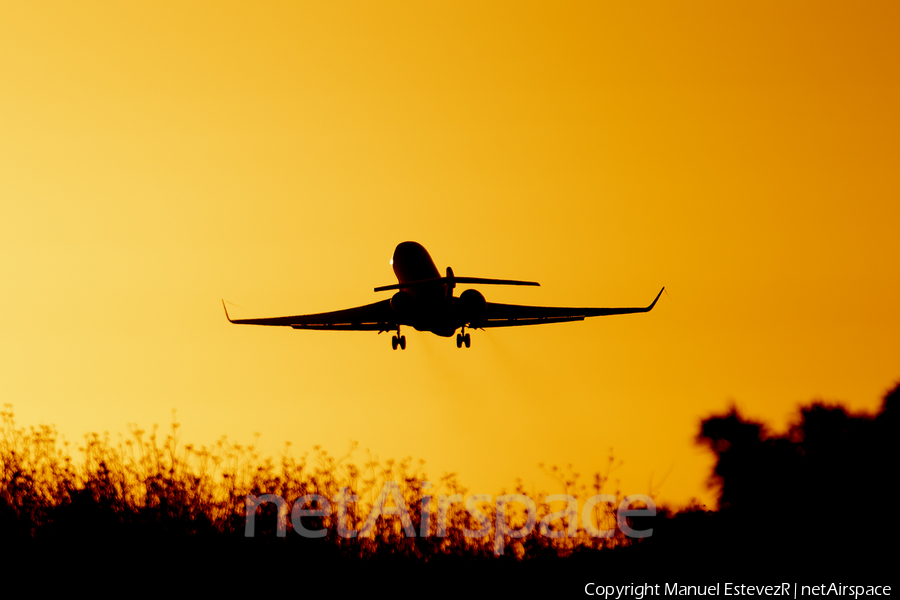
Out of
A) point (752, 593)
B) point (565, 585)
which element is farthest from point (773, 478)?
point (565, 585)

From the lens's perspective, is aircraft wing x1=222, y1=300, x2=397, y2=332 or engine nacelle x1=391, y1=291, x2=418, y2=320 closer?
engine nacelle x1=391, y1=291, x2=418, y2=320

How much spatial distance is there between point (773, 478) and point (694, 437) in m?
1.90

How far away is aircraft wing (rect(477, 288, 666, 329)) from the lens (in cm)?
5891

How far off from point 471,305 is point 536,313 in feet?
22.7

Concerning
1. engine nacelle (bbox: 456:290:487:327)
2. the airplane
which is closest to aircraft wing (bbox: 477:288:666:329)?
the airplane

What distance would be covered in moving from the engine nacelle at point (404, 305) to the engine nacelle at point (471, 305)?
2.43m

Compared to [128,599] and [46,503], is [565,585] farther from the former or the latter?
[46,503]

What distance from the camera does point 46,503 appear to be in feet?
95.0

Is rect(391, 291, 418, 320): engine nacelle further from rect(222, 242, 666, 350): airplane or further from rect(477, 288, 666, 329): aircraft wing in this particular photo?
rect(477, 288, 666, 329): aircraft wing

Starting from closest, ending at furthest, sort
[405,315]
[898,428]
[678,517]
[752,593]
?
1. [898,428]
2. [752,593]
3. [678,517]
4. [405,315]

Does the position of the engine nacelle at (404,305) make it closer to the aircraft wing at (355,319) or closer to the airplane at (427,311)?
the airplane at (427,311)

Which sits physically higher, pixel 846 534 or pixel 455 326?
pixel 455 326

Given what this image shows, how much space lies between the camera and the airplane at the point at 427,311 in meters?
54.0

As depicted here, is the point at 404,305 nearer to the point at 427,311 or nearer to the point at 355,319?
the point at 427,311
